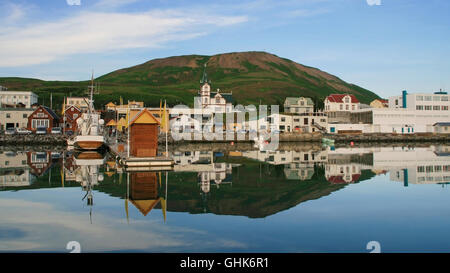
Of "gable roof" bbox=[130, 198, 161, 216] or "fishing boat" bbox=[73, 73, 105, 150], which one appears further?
"fishing boat" bbox=[73, 73, 105, 150]

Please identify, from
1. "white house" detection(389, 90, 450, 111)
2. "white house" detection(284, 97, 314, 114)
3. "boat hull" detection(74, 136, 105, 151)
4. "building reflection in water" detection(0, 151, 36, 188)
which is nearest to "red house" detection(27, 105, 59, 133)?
"boat hull" detection(74, 136, 105, 151)

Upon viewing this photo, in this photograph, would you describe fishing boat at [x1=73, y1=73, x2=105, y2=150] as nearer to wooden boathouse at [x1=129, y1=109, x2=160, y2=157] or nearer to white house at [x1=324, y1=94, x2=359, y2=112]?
wooden boathouse at [x1=129, y1=109, x2=160, y2=157]

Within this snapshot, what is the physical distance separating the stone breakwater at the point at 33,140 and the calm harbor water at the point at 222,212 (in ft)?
140

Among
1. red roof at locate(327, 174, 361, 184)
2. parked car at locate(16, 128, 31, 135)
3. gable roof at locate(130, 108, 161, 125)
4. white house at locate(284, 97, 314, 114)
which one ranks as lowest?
red roof at locate(327, 174, 361, 184)

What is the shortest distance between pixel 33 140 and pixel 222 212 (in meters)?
61.1

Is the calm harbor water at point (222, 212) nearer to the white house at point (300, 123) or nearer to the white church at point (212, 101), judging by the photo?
the white house at point (300, 123)

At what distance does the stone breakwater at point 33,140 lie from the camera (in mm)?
64438

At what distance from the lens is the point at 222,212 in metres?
14.4

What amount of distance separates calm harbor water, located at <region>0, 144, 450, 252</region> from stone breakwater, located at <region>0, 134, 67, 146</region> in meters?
42.8

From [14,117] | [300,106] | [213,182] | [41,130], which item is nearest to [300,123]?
[300,106]

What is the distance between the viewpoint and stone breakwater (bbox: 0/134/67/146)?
211 ft

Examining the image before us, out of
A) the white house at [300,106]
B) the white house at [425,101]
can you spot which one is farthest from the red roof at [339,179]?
the white house at [425,101]

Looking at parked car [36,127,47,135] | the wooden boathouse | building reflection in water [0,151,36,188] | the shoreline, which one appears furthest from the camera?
parked car [36,127,47,135]
